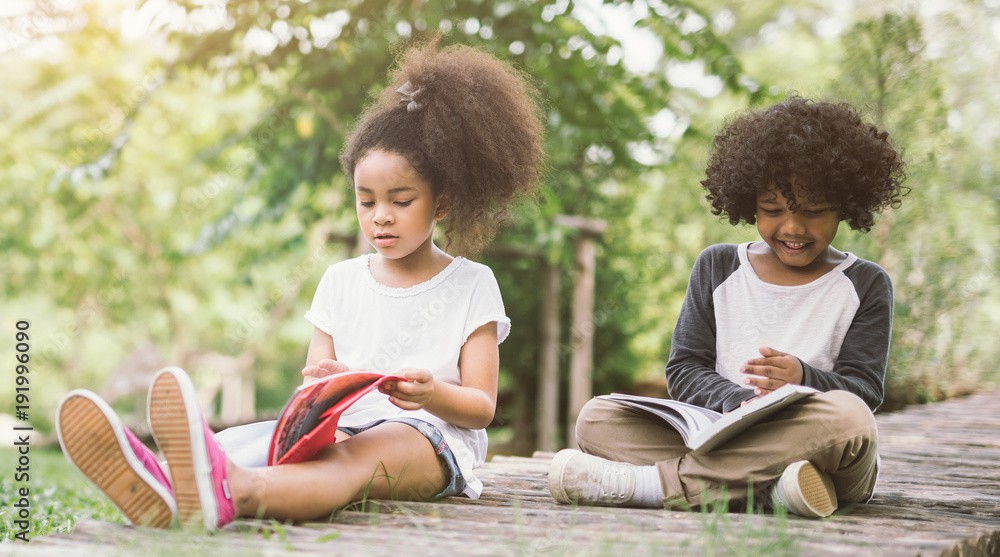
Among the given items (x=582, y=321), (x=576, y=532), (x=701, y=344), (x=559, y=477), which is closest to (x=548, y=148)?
(x=582, y=321)

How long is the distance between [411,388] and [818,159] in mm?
1315

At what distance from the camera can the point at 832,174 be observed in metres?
2.26

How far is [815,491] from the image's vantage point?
196cm

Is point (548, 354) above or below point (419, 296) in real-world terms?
below

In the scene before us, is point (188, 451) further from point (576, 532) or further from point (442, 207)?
point (442, 207)

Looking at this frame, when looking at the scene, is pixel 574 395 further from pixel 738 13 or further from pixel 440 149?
pixel 738 13

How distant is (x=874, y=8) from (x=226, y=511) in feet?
45.0

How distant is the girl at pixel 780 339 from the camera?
2025 millimetres

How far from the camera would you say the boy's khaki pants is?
→ 197 centimetres

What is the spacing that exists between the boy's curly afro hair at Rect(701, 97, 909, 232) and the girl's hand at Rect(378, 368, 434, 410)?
1.15m

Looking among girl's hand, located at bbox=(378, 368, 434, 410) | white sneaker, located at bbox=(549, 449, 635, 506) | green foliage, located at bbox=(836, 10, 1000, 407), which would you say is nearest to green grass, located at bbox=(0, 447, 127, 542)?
girl's hand, located at bbox=(378, 368, 434, 410)

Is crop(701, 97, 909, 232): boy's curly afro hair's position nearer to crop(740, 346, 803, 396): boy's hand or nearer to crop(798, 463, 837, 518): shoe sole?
→ crop(740, 346, 803, 396): boy's hand

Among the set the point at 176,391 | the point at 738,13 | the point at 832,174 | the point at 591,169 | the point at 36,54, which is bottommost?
the point at 176,391

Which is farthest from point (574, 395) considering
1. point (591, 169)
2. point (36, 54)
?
point (36, 54)
